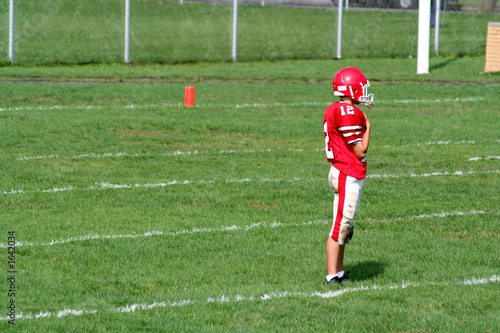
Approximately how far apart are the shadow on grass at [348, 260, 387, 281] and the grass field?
17mm

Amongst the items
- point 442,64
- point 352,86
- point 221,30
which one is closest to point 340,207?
point 352,86

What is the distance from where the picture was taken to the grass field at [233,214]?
5500 mm

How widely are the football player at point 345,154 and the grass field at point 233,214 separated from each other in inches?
15.6

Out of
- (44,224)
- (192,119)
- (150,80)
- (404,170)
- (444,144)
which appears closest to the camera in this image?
(44,224)

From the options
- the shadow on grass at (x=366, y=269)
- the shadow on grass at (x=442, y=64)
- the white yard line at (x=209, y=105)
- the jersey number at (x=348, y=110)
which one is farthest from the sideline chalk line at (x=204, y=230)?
the shadow on grass at (x=442, y=64)

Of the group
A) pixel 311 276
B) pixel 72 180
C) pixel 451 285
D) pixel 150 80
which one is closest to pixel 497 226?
pixel 451 285

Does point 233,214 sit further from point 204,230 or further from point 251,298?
point 251,298

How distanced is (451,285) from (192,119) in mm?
9007

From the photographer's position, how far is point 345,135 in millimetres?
5953

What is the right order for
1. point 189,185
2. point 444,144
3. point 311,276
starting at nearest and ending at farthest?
point 311,276 → point 189,185 → point 444,144

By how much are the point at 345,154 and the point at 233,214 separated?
2581mm

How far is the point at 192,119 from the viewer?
14398 mm

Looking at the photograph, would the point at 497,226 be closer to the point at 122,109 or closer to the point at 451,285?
the point at 451,285

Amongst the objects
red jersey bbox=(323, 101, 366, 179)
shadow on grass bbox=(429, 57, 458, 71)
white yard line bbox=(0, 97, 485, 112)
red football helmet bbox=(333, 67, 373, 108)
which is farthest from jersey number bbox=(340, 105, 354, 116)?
shadow on grass bbox=(429, 57, 458, 71)
